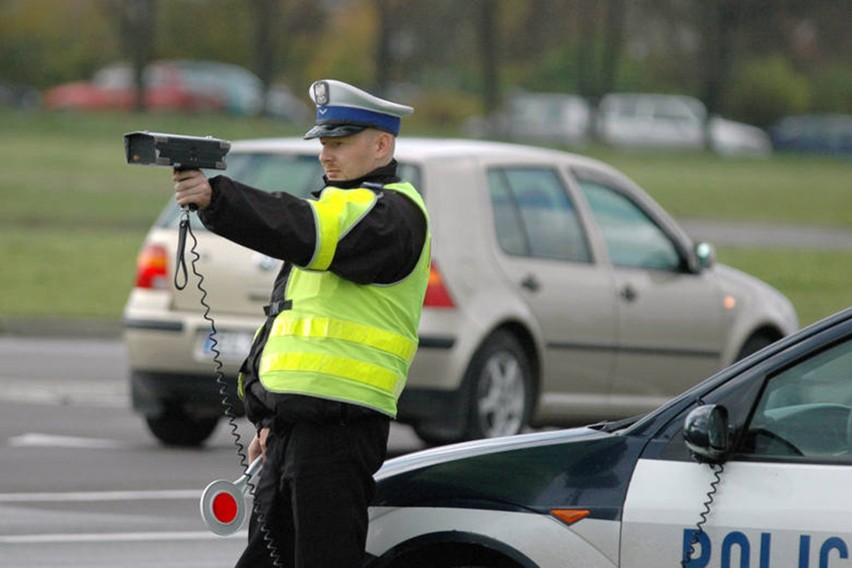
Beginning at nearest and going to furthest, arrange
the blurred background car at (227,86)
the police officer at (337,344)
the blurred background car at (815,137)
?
1. the police officer at (337,344)
2. the blurred background car at (227,86)
3. the blurred background car at (815,137)

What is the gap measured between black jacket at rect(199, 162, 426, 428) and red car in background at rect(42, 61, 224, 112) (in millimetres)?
48295

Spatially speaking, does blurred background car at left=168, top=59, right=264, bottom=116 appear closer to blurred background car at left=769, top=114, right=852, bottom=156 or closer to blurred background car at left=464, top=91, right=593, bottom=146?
blurred background car at left=464, top=91, right=593, bottom=146

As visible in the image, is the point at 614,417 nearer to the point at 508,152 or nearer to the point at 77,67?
the point at 508,152

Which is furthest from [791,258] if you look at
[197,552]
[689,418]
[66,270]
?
[689,418]

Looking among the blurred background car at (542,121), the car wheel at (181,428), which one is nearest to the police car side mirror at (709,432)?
the car wheel at (181,428)

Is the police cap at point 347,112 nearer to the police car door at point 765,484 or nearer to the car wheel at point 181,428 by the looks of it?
the police car door at point 765,484

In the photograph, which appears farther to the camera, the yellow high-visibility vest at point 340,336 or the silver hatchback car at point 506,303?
the silver hatchback car at point 506,303

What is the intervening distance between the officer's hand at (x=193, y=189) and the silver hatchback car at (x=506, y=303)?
17.2 ft

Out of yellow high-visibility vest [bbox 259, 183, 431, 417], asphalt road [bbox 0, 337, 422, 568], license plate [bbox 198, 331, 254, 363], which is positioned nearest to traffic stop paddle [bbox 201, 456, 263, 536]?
yellow high-visibility vest [bbox 259, 183, 431, 417]

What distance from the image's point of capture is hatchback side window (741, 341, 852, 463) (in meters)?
4.64

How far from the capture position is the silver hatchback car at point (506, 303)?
9891 mm

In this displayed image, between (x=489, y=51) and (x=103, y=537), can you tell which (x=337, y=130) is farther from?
(x=489, y=51)

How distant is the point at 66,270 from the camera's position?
20688mm

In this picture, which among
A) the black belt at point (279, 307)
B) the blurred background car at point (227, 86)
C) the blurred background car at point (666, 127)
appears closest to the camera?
the black belt at point (279, 307)
